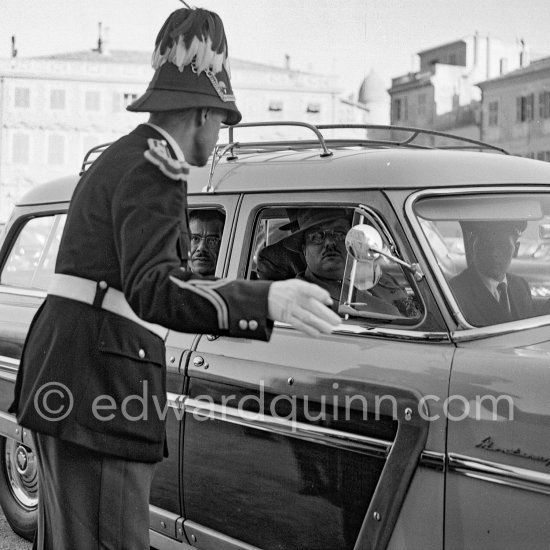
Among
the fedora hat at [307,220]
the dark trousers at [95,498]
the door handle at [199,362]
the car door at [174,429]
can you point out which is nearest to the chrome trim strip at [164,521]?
the car door at [174,429]

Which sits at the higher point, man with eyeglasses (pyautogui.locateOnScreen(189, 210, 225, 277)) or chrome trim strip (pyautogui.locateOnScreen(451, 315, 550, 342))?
man with eyeglasses (pyautogui.locateOnScreen(189, 210, 225, 277))

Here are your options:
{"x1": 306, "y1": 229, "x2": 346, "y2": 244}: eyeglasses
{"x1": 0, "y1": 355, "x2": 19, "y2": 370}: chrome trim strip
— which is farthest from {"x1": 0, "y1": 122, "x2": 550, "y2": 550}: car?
{"x1": 0, "y1": 355, "x2": 19, "y2": 370}: chrome trim strip

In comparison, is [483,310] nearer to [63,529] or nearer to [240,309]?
[240,309]

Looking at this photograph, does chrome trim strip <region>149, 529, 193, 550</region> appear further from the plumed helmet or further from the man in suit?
the plumed helmet

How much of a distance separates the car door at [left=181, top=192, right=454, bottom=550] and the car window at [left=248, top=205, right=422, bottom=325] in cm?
5

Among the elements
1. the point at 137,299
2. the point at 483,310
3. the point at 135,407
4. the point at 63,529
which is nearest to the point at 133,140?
the point at 137,299

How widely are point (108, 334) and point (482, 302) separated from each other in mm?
1303

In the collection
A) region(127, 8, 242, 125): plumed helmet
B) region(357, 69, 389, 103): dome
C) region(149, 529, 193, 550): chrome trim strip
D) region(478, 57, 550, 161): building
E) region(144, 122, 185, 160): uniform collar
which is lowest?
region(149, 529, 193, 550): chrome trim strip

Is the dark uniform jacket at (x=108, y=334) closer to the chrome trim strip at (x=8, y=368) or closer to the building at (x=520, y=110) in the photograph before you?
the chrome trim strip at (x=8, y=368)

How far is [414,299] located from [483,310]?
228mm

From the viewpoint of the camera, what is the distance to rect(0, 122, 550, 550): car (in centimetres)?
288

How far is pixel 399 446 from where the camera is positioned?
10.1ft

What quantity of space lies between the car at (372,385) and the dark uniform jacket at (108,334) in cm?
9

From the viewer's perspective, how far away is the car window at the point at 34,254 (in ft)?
16.9
